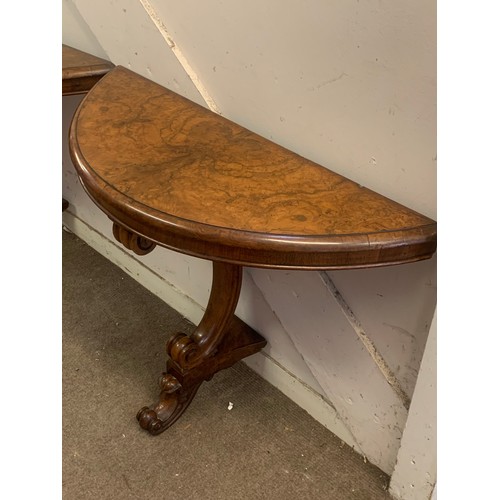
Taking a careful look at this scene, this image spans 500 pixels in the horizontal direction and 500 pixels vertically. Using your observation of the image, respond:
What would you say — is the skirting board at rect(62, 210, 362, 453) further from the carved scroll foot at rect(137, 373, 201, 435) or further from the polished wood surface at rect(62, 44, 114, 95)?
the polished wood surface at rect(62, 44, 114, 95)

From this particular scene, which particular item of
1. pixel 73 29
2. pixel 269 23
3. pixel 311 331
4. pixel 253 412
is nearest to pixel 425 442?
pixel 311 331

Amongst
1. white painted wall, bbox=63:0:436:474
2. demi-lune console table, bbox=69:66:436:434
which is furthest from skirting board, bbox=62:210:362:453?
demi-lune console table, bbox=69:66:436:434

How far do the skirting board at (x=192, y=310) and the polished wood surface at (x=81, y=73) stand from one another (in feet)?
1.83

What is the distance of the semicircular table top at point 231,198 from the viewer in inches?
38.1

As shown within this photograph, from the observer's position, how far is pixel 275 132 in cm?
130

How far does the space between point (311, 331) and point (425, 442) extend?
0.34 metres

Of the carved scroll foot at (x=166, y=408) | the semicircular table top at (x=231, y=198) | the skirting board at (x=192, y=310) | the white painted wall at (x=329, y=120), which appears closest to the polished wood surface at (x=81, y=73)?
the white painted wall at (x=329, y=120)

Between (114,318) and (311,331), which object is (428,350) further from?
(114,318)

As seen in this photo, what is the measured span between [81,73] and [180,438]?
93 centimetres

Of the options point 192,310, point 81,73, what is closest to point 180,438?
point 192,310

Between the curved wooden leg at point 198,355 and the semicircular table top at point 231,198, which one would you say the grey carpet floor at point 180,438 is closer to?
the curved wooden leg at point 198,355

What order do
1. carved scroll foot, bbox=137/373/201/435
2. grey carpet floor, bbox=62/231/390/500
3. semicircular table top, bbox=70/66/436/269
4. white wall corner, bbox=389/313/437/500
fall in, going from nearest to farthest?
semicircular table top, bbox=70/66/436/269 < white wall corner, bbox=389/313/437/500 < grey carpet floor, bbox=62/231/390/500 < carved scroll foot, bbox=137/373/201/435

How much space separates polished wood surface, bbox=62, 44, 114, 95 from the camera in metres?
1.62

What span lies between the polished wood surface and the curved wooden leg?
2.03ft
